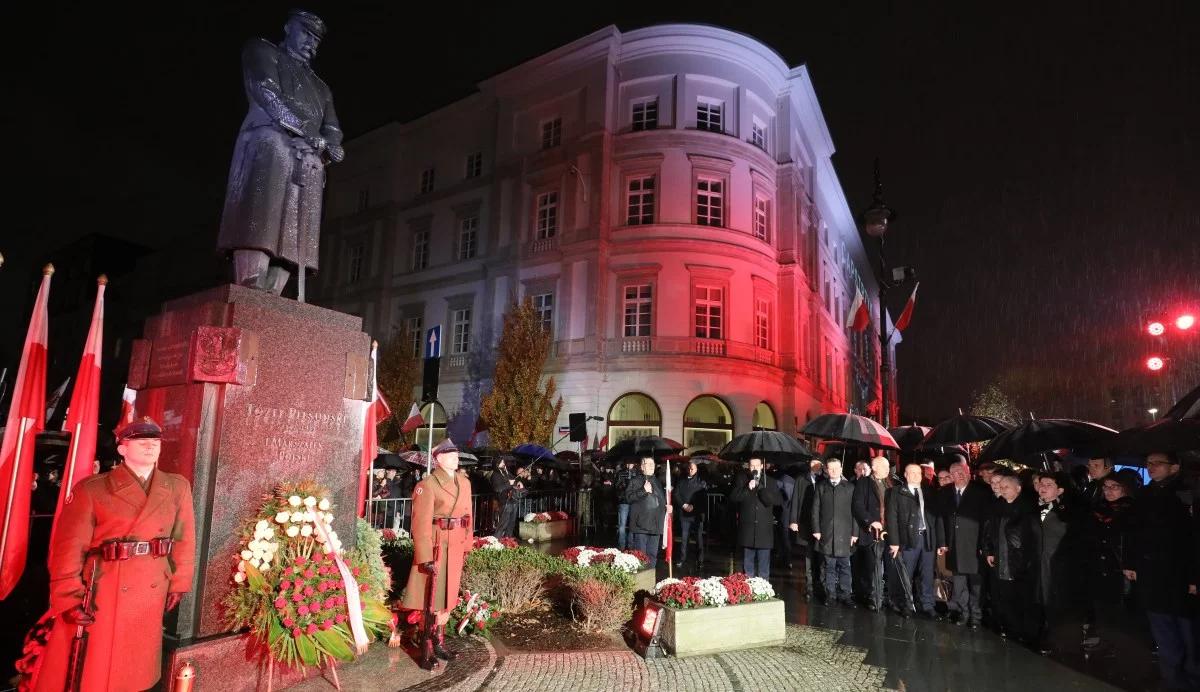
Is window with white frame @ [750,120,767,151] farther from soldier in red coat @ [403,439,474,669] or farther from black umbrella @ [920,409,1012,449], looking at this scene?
soldier in red coat @ [403,439,474,669]

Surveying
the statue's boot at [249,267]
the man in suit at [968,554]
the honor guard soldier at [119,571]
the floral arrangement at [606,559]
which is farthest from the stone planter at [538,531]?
the honor guard soldier at [119,571]

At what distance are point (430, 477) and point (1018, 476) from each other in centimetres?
751

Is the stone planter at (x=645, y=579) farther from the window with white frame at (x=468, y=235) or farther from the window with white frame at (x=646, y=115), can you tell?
the window with white frame at (x=468, y=235)

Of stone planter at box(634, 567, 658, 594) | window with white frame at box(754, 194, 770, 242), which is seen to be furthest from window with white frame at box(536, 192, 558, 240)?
stone planter at box(634, 567, 658, 594)

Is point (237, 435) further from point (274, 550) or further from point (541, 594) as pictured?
point (541, 594)

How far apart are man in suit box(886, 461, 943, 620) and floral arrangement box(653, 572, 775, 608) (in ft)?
9.57

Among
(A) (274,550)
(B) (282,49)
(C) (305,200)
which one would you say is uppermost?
(B) (282,49)

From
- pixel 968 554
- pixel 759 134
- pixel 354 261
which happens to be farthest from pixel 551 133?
pixel 968 554

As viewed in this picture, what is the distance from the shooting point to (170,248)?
151ft

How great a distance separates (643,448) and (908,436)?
19.7 feet

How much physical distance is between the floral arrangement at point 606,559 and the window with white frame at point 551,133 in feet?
85.0

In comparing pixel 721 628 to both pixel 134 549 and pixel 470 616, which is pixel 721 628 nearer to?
pixel 470 616

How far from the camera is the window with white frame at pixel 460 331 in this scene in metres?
34.0

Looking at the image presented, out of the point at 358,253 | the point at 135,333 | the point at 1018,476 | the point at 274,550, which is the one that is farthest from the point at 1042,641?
the point at 135,333
